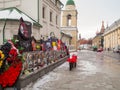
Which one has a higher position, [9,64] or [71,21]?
[71,21]

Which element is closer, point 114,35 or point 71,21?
point 71,21

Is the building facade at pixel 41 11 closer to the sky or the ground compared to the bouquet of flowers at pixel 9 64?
closer to the sky

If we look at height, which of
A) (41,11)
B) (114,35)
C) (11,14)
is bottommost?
(11,14)

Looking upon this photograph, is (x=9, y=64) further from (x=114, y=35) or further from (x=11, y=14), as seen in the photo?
(x=114, y=35)

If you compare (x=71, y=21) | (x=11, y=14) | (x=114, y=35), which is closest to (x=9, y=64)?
(x=11, y=14)

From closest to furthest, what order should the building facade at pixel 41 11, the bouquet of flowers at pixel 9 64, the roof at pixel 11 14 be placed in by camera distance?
1. the bouquet of flowers at pixel 9 64
2. the roof at pixel 11 14
3. the building facade at pixel 41 11

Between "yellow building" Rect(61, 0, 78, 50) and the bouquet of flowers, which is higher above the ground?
"yellow building" Rect(61, 0, 78, 50)

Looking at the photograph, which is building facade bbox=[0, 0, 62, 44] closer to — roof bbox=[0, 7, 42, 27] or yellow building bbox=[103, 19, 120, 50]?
roof bbox=[0, 7, 42, 27]

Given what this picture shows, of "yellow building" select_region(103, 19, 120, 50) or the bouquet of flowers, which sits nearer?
the bouquet of flowers

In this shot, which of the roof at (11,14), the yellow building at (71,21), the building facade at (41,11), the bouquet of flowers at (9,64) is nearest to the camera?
the bouquet of flowers at (9,64)

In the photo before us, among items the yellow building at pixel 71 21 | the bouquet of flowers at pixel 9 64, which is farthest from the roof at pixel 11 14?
the yellow building at pixel 71 21

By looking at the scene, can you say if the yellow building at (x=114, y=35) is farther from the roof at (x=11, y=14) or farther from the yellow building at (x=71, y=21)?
the roof at (x=11, y=14)

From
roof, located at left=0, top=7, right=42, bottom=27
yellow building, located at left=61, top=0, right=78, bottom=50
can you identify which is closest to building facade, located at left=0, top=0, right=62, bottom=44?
roof, located at left=0, top=7, right=42, bottom=27

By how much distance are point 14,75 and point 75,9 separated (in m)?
61.8
